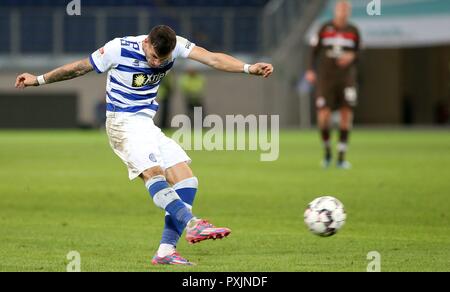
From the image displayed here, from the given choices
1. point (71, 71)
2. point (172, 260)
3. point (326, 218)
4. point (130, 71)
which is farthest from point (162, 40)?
point (326, 218)

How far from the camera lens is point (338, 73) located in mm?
17844

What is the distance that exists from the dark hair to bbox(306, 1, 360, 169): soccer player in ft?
33.2

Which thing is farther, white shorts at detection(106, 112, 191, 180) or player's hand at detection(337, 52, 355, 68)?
player's hand at detection(337, 52, 355, 68)

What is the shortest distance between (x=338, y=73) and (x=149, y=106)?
9799mm

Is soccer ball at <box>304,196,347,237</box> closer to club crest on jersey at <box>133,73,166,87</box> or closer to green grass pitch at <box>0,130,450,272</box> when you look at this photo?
green grass pitch at <box>0,130,450,272</box>

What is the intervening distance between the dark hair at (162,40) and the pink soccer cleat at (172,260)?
4.64 ft

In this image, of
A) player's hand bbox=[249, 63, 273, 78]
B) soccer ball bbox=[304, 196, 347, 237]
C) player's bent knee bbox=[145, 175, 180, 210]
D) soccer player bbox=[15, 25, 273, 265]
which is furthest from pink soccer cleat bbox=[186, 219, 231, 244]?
soccer ball bbox=[304, 196, 347, 237]

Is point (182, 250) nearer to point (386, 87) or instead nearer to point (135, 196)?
point (135, 196)

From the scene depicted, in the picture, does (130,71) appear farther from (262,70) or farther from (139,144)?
(262,70)

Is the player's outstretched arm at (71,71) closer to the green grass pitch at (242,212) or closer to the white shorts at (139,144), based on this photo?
the white shorts at (139,144)

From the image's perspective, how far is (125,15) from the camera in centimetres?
3650

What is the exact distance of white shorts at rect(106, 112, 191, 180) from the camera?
8.09 meters

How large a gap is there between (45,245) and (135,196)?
14.9 feet
